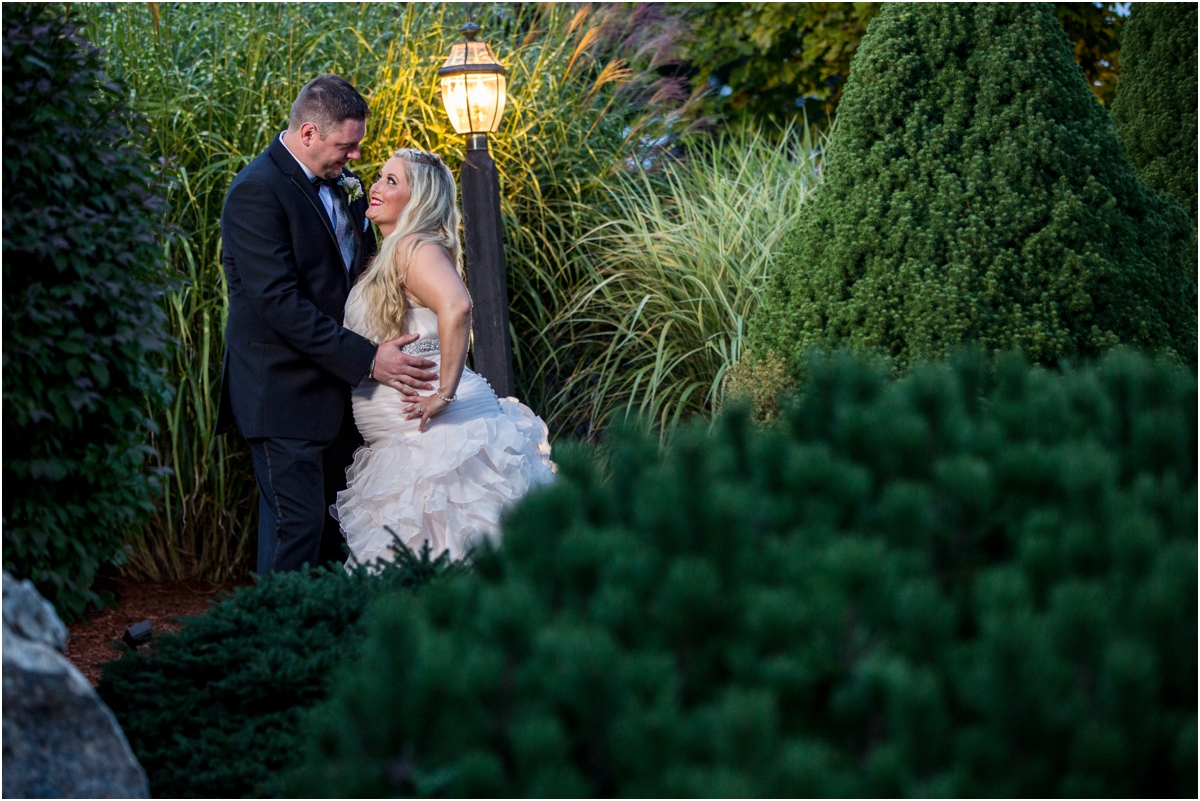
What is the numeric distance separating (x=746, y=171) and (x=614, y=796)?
587cm

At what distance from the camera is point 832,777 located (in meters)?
1.06

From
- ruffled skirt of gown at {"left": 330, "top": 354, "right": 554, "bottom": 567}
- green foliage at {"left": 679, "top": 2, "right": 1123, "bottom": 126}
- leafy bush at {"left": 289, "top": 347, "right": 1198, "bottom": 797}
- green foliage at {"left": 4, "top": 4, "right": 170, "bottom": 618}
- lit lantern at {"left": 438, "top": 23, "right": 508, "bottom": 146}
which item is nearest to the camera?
leafy bush at {"left": 289, "top": 347, "right": 1198, "bottom": 797}

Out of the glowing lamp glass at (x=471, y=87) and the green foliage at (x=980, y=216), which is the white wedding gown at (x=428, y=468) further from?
the glowing lamp glass at (x=471, y=87)

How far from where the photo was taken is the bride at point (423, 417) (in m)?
3.75

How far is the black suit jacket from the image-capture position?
12.3 ft

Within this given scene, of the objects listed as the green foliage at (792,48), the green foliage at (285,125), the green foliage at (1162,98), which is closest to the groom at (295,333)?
the green foliage at (285,125)

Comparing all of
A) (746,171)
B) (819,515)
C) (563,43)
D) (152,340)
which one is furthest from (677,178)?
(819,515)

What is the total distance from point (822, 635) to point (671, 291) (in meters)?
4.93

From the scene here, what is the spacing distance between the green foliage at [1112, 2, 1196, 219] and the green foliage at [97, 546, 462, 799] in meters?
6.87

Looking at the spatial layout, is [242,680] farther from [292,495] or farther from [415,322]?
[415,322]

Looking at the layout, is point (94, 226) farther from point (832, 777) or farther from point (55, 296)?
point (832, 777)

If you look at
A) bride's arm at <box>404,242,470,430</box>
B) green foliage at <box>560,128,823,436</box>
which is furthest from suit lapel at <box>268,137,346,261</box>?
green foliage at <box>560,128,823,436</box>

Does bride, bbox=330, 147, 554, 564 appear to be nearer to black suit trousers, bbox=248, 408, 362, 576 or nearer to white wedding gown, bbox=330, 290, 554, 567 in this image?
white wedding gown, bbox=330, 290, 554, 567

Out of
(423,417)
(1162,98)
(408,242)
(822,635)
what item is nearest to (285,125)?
(408,242)
